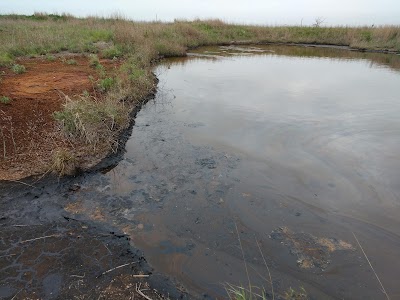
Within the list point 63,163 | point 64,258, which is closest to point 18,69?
point 63,163

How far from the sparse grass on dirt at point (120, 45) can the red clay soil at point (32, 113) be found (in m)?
0.30

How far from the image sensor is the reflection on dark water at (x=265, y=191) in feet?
10.3

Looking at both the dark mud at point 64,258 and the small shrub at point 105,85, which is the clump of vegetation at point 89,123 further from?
the small shrub at point 105,85

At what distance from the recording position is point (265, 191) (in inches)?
171

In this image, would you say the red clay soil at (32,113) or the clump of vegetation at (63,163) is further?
the red clay soil at (32,113)

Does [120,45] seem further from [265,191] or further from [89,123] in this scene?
[265,191]

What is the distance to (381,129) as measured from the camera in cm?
655

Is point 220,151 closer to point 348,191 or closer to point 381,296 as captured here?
point 348,191

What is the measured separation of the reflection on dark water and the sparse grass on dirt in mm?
675

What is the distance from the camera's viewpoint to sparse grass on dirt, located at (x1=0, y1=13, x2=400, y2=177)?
549cm

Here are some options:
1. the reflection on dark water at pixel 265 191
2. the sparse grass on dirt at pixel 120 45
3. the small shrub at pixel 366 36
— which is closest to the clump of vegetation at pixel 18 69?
the sparse grass on dirt at pixel 120 45

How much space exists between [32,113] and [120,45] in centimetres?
830

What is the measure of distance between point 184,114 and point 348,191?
4087 mm

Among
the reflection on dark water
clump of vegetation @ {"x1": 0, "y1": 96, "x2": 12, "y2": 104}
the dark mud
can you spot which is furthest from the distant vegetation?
the dark mud
